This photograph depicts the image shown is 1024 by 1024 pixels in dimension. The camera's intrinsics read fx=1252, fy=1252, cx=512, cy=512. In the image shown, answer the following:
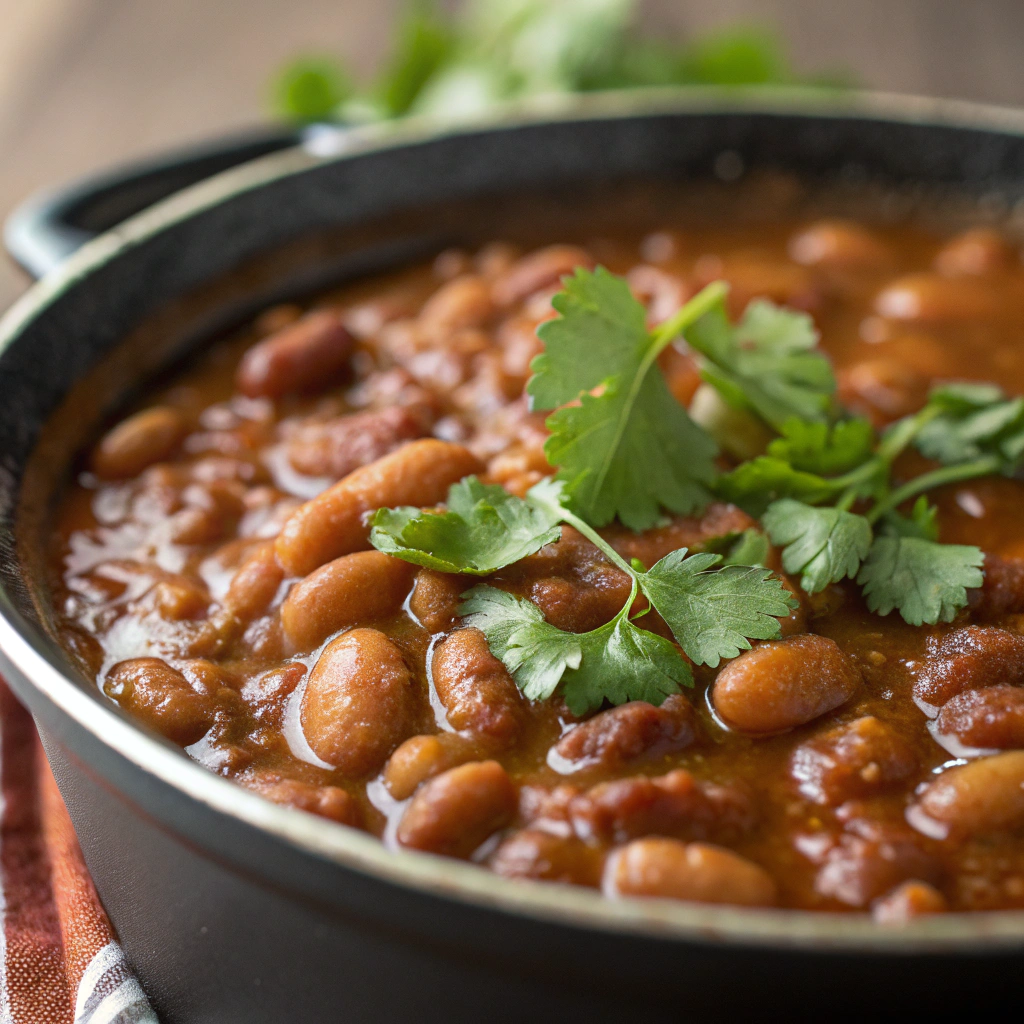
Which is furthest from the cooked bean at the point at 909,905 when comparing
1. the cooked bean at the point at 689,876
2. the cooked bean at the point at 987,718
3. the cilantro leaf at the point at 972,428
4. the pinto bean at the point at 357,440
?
the pinto bean at the point at 357,440

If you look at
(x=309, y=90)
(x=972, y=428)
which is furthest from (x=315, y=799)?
(x=309, y=90)

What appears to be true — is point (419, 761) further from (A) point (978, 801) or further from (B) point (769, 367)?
(B) point (769, 367)

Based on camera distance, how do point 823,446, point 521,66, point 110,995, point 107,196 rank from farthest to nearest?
point 521,66 → point 107,196 → point 823,446 → point 110,995

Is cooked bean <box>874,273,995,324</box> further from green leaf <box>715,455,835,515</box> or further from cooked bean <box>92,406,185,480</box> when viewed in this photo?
cooked bean <box>92,406,185,480</box>

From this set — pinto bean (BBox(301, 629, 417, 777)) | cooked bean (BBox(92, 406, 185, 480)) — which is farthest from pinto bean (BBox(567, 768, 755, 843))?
cooked bean (BBox(92, 406, 185, 480))

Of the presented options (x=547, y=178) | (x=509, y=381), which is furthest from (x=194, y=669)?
(x=547, y=178)

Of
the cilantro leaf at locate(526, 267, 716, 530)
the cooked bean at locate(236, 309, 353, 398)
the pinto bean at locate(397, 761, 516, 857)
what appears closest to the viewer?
the pinto bean at locate(397, 761, 516, 857)

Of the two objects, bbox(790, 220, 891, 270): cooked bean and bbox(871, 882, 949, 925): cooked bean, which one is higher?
bbox(790, 220, 891, 270): cooked bean
